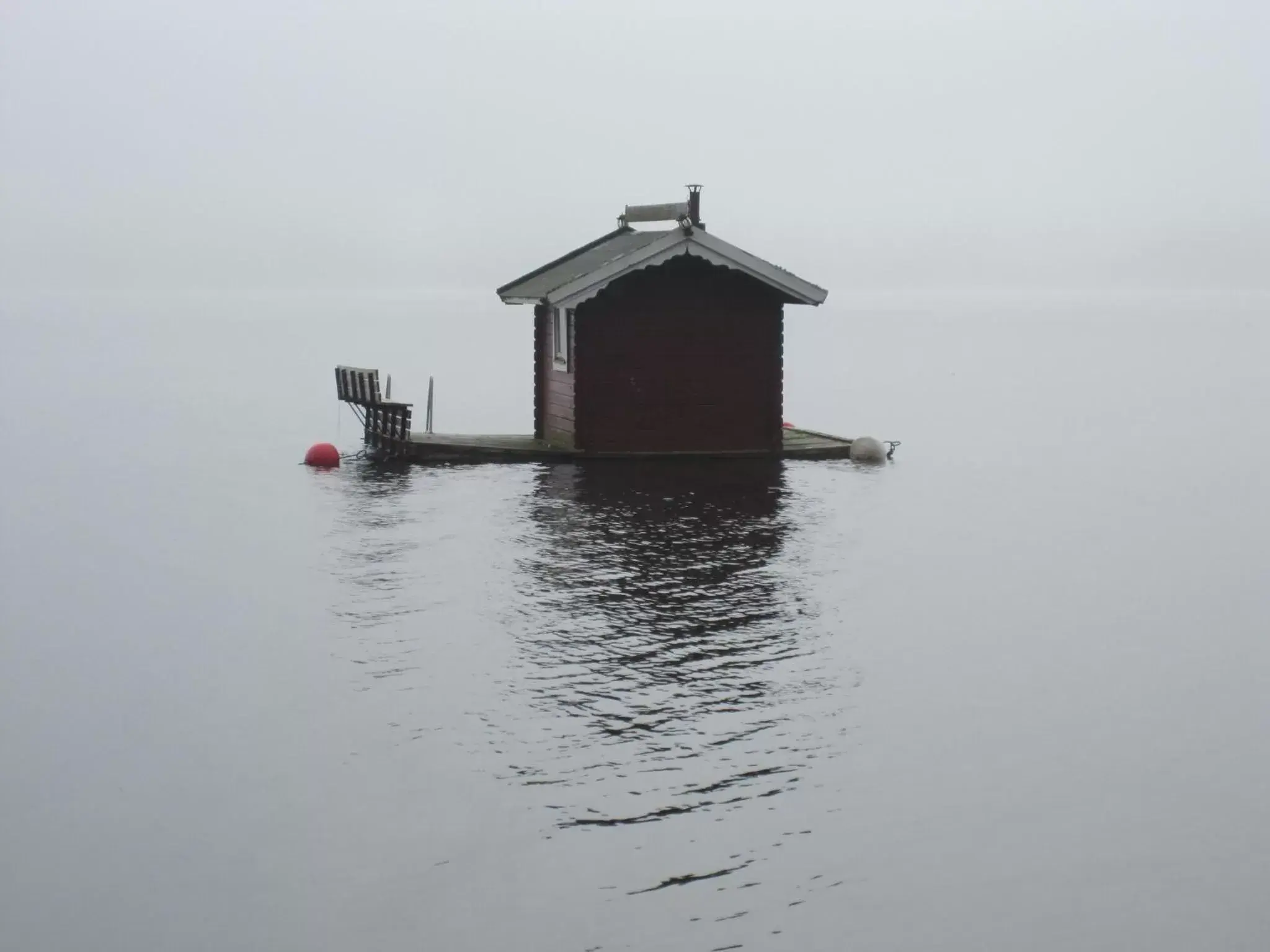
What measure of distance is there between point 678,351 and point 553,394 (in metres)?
3.71

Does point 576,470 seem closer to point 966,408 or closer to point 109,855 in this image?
point 109,855

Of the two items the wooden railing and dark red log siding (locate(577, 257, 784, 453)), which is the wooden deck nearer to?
the wooden railing

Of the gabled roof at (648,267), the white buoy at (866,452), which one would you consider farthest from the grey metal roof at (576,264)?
the white buoy at (866,452)

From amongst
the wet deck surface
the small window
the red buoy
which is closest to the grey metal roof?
the small window

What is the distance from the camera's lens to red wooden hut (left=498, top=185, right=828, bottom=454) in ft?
110

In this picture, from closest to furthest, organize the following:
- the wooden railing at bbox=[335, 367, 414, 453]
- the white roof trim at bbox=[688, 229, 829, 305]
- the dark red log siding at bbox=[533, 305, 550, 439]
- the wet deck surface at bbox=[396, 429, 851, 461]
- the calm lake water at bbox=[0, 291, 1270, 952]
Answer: the calm lake water at bbox=[0, 291, 1270, 952], the white roof trim at bbox=[688, 229, 829, 305], the wet deck surface at bbox=[396, 429, 851, 461], the wooden railing at bbox=[335, 367, 414, 453], the dark red log siding at bbox=[533, 305, 550, 439]

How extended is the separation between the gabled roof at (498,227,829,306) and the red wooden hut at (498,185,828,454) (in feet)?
0.13

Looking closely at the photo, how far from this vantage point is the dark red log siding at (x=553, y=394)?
114 feet

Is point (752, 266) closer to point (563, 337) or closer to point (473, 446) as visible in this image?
point (563, 337)

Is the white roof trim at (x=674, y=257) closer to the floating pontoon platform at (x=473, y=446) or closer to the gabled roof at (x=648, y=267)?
the gabled roof at (x=648, y=267)

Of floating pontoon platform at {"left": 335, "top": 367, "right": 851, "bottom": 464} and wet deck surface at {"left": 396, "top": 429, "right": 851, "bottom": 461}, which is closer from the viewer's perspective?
floating pontoon platform at {"left": 335, "top": 367, "right": 851, "bottom": 464}

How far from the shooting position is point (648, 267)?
109 ft

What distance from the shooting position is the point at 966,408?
7019cm

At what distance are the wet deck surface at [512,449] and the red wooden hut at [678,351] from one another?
541 millimetres
